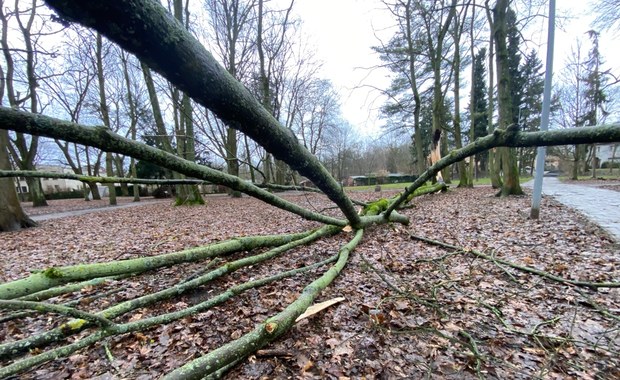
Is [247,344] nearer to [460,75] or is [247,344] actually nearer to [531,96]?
[460,75]

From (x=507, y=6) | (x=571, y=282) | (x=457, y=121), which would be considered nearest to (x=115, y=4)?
(x=571, y=282)

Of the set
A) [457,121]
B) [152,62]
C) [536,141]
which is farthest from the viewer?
[457,121]

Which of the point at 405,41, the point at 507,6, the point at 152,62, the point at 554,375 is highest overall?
the point at 405,41

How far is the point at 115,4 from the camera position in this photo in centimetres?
87

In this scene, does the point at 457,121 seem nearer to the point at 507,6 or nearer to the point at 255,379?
the point at 507,6

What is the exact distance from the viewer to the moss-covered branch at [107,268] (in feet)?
6.40

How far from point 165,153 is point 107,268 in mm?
1394

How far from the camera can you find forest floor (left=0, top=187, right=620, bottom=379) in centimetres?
183

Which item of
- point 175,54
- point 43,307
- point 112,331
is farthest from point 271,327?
point 175,54

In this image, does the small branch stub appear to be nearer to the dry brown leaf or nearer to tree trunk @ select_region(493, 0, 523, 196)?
the dry brown leaf

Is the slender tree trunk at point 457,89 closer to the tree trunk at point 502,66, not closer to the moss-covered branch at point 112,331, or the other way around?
the tree trunk at point 502,66

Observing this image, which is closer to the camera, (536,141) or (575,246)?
(536,141)

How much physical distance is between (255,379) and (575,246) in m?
4.95

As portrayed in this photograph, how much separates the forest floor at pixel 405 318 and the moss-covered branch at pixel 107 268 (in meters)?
0.32
